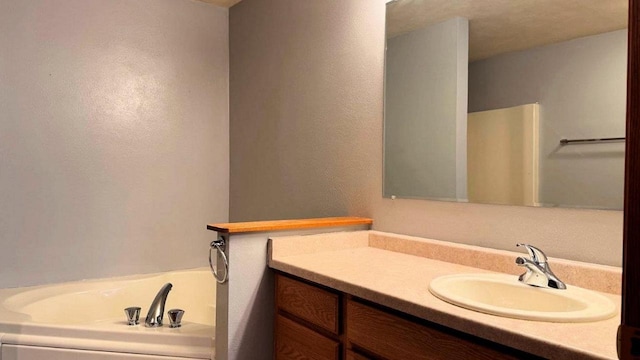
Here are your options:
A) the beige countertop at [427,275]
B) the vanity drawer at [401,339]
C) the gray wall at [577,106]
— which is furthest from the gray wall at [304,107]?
the vanity drawer at [401,339]

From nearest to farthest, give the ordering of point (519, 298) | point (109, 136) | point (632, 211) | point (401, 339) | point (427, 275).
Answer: point (632, 211), point (401, 339), point (519, 298), point (427, 275), point (109, 136)

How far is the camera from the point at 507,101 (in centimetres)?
167

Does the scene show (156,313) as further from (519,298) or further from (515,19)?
(515,19)

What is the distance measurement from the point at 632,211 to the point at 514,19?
135 centimetres

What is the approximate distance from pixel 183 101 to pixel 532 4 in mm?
2195

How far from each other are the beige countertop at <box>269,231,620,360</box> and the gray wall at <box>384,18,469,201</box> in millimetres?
237

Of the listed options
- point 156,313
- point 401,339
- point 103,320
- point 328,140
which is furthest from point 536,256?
point 103,320

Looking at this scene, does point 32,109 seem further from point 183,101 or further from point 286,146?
point 286,146

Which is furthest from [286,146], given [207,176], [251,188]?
[207,176]

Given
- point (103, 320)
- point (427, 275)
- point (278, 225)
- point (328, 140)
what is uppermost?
point (328, 140)

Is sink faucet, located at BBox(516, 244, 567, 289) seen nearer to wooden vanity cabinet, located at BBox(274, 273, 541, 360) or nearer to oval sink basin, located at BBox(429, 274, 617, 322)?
oval sink basin, located at BBox(429, 274, 617, 322)

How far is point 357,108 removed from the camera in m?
2.29

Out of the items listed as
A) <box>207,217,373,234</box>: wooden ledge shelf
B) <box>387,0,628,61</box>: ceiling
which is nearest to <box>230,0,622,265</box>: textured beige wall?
<box>207,217,373,234</box>: wooden ledge shelf

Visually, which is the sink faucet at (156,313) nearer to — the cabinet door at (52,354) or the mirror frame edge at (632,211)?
the cabinet door at (52,354)
